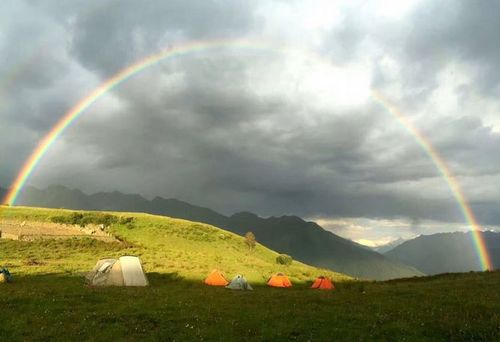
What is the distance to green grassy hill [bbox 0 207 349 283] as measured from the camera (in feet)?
195

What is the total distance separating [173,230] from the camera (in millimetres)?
123625

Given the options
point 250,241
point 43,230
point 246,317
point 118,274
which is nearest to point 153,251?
point 43,230

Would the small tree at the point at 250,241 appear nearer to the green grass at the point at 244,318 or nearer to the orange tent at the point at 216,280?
the orange tent at the point at 216,280

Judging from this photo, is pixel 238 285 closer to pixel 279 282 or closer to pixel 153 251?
pixel 279 282

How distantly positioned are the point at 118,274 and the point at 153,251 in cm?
4296

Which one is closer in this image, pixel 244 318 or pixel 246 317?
pixel 244 318

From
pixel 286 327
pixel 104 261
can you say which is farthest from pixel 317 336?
pixel 104 261

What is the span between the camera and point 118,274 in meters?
41.0

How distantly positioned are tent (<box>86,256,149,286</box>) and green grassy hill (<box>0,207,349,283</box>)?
41.6 ft

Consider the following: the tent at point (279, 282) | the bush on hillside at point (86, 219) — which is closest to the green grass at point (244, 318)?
the tent at point (279, 282)

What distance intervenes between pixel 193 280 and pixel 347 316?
33462mm

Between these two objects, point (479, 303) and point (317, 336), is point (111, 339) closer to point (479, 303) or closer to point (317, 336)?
point (317, 336)

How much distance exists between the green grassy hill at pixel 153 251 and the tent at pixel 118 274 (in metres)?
12.7

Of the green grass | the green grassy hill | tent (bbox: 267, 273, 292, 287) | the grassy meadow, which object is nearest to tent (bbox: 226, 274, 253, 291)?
tent (bbox: 267, 273, 292, 287)
